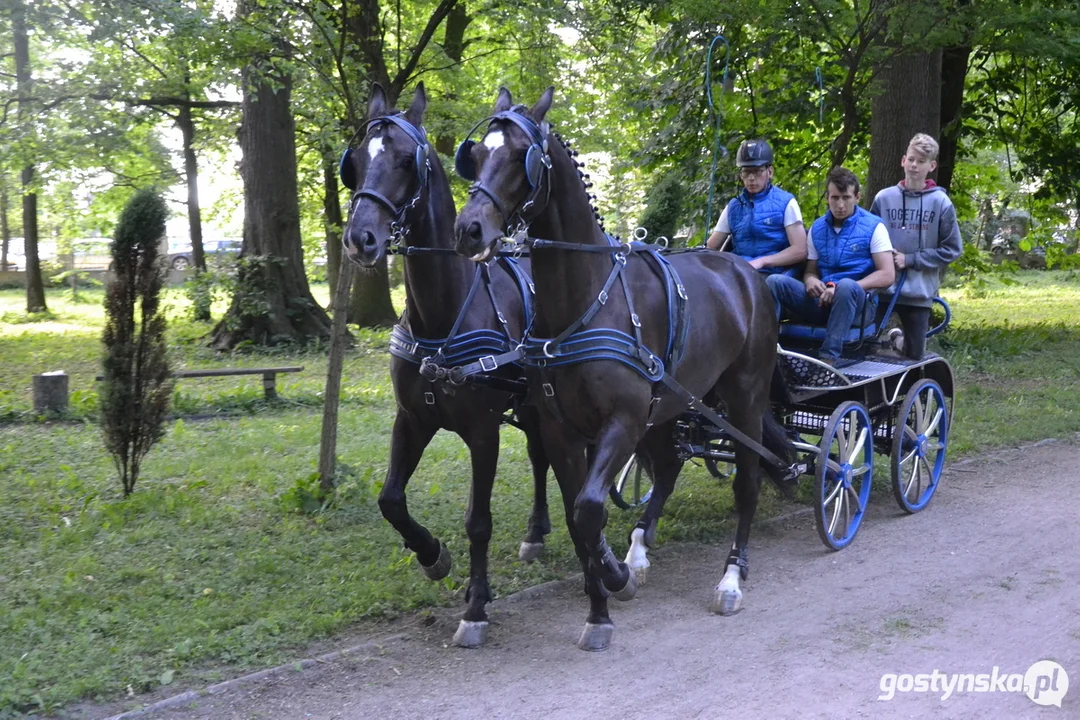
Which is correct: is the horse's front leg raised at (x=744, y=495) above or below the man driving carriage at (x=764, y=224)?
below

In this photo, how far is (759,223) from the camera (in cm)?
700

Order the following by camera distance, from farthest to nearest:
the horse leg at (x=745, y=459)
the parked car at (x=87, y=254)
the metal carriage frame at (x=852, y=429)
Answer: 1. the parked car at (x=87, y=254)
2. the metal carriage frame at (x=852, y=429)
3. the horse leg at (x=745, y=459)

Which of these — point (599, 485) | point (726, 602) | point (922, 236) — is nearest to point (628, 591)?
point (726, 602)

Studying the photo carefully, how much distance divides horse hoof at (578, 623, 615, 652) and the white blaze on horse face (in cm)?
247

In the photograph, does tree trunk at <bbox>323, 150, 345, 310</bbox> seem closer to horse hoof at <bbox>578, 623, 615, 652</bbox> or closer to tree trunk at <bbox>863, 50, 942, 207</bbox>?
tree trunk at <bbox>863, 50, 942, 207</bbox>

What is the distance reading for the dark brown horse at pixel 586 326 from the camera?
4391 mm

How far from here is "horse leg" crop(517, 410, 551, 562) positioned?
6422mm

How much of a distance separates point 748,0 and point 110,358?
674cm

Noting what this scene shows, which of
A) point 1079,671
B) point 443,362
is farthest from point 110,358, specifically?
point 1079,671

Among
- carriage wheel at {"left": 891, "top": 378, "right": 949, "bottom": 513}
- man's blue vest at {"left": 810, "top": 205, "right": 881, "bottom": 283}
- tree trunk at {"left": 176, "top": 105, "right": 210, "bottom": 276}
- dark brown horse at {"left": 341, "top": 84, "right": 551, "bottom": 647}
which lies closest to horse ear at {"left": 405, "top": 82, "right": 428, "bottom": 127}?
dark brown horse at {"left": 341, "top": 84, "right": 551, "bottom": 647}

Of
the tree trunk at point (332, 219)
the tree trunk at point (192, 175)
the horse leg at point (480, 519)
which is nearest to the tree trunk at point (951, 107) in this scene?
the tree trunk at point (332, 219)

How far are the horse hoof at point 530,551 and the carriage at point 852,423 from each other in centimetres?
91

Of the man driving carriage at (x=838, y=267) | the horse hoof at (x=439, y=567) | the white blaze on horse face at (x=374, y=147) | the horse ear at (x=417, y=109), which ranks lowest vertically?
the horse hoof at (x=439, y=567)

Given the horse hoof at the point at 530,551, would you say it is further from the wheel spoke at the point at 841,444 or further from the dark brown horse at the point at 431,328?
the wheel spoke at the point at 841,444
